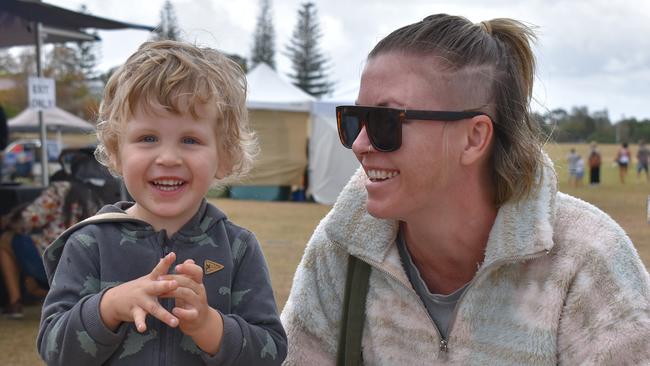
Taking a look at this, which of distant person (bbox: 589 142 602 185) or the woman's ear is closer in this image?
the woman's ear

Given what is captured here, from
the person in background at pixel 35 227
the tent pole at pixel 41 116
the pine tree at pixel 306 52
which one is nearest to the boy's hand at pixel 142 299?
the person in background at pixel 35 227

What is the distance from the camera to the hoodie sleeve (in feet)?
5.33

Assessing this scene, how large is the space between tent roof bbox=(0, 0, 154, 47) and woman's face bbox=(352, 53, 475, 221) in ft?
17.3

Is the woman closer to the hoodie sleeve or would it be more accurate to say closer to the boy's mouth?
the boy's mouth

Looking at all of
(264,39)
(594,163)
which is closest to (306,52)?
(264,39)

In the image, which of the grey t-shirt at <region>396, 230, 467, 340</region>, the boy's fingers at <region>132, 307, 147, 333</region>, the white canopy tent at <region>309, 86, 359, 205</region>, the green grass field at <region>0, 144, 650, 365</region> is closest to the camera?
the boy's fingers at <region>132, 307, 147, 333</region>

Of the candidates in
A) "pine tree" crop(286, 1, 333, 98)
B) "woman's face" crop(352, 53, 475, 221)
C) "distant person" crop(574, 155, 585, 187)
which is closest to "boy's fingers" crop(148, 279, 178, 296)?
"woman's face" crop(352, 53, 475, 221)

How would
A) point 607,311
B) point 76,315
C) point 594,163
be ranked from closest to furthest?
point 76,315 → point 607,311 → point 594,163

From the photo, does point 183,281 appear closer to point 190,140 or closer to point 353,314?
point 190,140

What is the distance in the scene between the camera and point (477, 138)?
2025 millimetres

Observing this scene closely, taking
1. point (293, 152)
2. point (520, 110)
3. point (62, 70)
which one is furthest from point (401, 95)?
point (62, 70)

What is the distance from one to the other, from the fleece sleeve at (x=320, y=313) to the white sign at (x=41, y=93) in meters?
5.97

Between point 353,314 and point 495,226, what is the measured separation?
46 cm

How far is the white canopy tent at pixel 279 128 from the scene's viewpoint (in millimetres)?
18719
